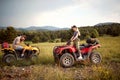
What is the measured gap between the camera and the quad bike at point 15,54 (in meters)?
8.75

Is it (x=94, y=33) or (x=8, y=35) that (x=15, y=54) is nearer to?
(x=8, y=35)

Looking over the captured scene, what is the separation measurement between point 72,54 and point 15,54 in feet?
7.05

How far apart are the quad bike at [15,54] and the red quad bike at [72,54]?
3.98 feet

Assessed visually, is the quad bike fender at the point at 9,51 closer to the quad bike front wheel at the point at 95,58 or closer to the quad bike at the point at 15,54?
the quad bike at the point at 15,54

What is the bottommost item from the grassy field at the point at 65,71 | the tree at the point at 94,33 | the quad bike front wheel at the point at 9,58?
the grassy field at the point at 65,71

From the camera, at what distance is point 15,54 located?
8906 mm

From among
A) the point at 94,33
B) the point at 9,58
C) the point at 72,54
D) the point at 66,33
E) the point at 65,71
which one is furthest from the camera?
the point at 66,33

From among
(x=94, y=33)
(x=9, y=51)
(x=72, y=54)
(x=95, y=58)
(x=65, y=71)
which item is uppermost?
(x=94, y=33)

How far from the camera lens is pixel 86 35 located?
11.4 metres

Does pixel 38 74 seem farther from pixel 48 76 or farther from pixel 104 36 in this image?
pixel 104 36

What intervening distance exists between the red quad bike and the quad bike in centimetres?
121

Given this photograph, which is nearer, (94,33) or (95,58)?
(95,58)

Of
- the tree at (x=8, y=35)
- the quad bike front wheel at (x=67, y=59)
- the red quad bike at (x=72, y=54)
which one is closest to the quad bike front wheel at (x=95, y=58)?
the red quad bike at (x=72, y=54)

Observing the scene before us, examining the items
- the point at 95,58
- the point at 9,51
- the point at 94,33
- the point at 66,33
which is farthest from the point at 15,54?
the point at 94,33
